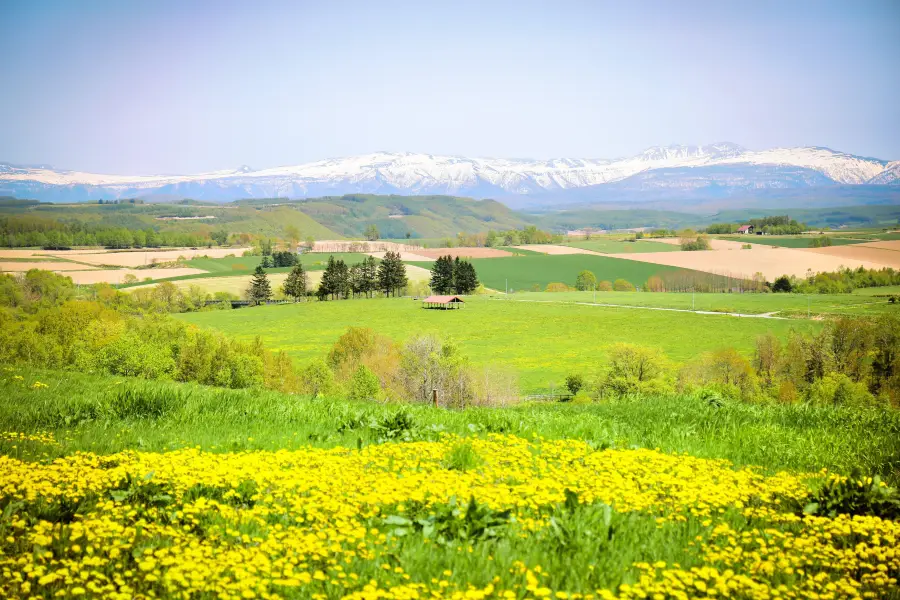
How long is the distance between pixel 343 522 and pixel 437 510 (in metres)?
1.07

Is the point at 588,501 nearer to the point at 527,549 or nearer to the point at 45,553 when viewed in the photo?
the point at 527,549

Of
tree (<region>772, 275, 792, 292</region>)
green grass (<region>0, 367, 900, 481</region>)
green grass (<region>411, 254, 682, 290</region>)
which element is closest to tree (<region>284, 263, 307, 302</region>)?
green grass (<region>411, 254, 682, 290</region>)

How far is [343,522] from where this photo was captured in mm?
6641

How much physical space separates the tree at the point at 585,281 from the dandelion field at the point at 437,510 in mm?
166741

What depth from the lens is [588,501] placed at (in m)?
7.67

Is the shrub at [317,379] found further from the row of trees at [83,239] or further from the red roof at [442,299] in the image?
the row of trees at [83,239]

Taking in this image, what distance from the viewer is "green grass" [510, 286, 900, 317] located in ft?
332

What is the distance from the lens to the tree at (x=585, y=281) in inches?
6934

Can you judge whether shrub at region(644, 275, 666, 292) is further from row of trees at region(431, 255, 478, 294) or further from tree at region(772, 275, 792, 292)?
row of trees at region(431, 255, 478, 294)

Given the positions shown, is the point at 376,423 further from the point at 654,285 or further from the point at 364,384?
the point at 654,285

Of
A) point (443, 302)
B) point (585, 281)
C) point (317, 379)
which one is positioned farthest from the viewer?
point (585, 281)

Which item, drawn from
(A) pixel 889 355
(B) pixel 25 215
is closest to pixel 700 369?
(A) pixel 889 355

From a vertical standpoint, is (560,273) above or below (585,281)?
above

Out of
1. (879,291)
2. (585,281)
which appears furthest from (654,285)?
(879,291)
